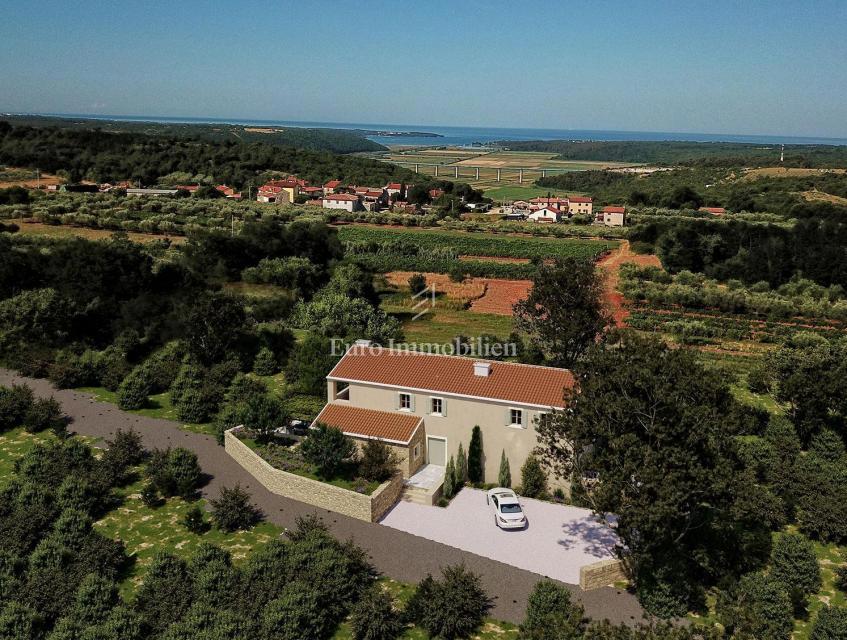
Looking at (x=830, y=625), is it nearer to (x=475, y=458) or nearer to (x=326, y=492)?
(x=475, y=458)

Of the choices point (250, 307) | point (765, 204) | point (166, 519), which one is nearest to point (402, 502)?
point (166, 519)

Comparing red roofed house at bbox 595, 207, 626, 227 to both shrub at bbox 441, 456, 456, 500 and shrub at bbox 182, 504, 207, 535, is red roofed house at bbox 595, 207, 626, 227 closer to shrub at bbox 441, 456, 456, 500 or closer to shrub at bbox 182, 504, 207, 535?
shrub at bbox 441, 456, 456, 500

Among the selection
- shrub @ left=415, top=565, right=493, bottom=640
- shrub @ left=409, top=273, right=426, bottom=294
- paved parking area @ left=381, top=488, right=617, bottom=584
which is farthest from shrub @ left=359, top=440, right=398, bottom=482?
shrub @ left=409, top=273, right=426, bottom=294

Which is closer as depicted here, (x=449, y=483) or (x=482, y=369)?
(x=449, y=483)

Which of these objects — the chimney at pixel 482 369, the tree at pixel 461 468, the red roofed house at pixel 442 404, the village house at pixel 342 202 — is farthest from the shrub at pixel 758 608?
the village house at pixel 342 202

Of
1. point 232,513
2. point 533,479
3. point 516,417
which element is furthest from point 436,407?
point 232,513

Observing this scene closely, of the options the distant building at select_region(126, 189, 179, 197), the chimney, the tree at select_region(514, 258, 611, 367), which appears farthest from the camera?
the distant building at select_region(126, 189, 179, 197)
